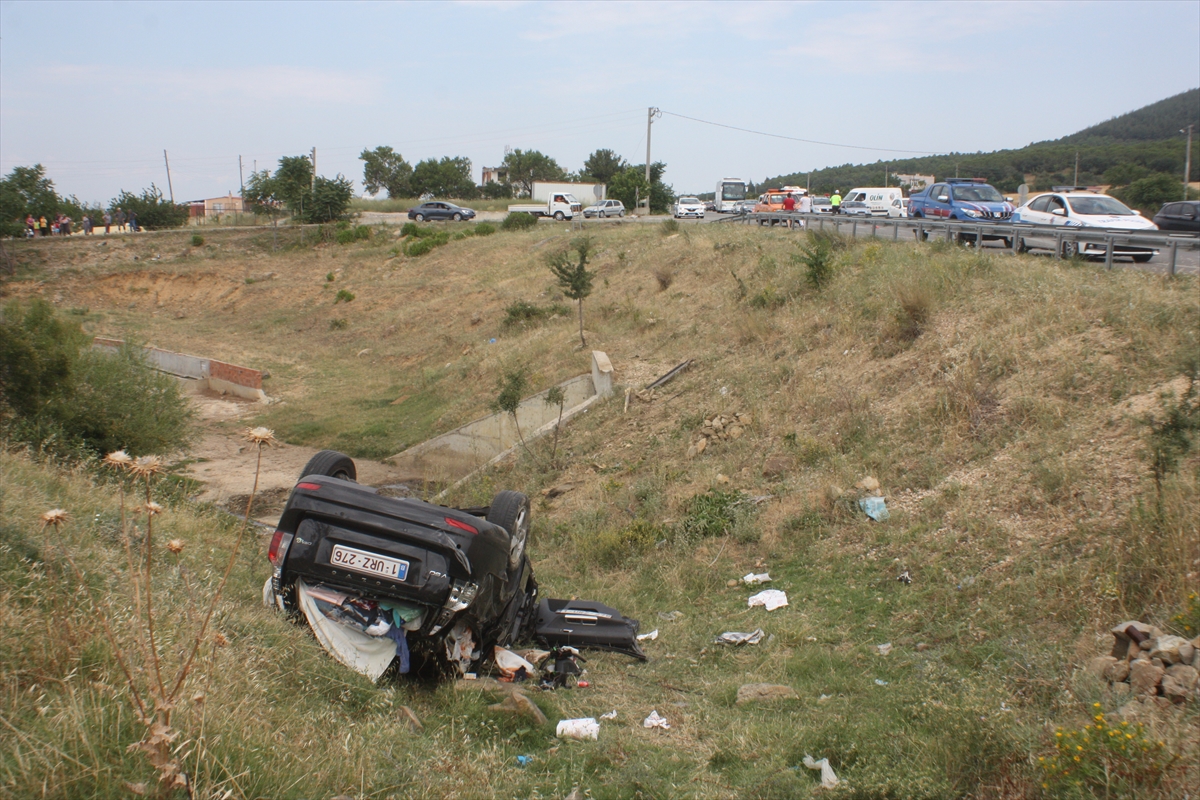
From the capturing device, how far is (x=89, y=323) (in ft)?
109

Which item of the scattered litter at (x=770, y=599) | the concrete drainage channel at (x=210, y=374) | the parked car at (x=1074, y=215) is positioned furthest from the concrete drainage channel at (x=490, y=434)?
the scattered litter at (x=770, y=599)

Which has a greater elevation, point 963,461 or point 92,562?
point 92,562

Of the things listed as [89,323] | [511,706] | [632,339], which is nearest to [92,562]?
[511,706]

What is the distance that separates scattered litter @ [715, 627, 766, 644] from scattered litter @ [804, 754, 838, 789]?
2294mm

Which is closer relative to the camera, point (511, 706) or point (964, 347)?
point (511, 706)

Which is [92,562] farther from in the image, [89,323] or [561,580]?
[89,323]

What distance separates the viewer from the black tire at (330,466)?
5823mm

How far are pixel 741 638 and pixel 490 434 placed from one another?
473 inches

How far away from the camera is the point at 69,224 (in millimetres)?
47031

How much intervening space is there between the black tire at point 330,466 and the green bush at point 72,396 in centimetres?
578

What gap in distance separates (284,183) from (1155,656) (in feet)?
172

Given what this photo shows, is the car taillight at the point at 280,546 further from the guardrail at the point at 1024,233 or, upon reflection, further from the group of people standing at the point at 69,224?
the group of people standing at the point at 69,224

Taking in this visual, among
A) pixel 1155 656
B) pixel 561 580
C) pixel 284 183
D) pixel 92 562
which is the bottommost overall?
pixel 561 580

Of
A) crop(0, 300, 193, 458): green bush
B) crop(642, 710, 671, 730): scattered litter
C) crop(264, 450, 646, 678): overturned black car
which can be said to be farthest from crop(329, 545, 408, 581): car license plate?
crop(0, 300, 193, 458): green bush
